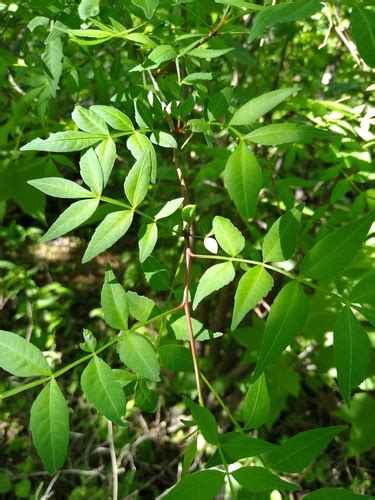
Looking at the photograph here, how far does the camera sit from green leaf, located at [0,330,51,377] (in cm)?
74

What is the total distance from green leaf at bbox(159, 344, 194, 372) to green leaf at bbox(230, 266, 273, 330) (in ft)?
0.52

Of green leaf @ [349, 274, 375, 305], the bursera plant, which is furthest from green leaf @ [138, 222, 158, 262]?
green leaf @ [349, 274, 375, 305]

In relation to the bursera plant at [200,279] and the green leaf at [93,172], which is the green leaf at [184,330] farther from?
the green leaf at [93,172]

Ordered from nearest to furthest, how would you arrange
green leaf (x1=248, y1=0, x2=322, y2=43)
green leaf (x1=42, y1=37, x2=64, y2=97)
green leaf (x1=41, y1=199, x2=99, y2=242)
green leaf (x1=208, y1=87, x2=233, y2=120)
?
green leaf (x1=248, y1=0, x2=322, y2=43)
green leaf (x1=41, y1=199, x2=99, y2=242)
green leaf (x1=208, y1=87, x2=233, y2=120)
green leaf (x1=42, y1=37, x2=64, y2=97)

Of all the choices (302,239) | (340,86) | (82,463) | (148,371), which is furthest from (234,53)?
(82,463)

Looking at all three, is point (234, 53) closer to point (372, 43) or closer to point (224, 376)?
point (372, 43)

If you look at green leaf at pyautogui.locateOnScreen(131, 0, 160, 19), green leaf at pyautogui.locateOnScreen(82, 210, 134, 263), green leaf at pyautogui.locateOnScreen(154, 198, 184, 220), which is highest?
green leaf at pyautogui.locateOnScreen(131, 0, 160, 19)

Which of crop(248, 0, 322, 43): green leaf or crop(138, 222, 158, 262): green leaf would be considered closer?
crop(248, 0, 322, 43): green leaf

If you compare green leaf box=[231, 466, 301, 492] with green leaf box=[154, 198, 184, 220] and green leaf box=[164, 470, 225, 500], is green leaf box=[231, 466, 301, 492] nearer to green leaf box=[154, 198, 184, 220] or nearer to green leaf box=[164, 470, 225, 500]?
green leaf box=[164, 470, 225, 500]

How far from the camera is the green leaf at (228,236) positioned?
0.83m

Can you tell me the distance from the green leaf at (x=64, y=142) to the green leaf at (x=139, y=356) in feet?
1.01

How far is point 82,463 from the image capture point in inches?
91.5

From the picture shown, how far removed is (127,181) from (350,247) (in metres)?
0.35

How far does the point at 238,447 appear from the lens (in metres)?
0.72
